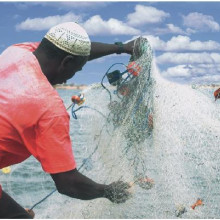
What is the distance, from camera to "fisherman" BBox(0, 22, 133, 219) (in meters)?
2.48

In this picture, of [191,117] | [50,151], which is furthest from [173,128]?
[50,151]

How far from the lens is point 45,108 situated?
2465 millimetres

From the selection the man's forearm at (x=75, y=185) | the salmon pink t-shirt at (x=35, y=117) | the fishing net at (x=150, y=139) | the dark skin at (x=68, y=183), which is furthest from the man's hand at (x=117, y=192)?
the salmon pink t-shirt at (x=35, y=117)

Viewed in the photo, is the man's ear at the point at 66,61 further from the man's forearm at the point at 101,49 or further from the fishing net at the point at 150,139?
the man's forearm at the point at 101,49

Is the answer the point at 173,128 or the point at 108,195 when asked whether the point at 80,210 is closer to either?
the point at 108,195

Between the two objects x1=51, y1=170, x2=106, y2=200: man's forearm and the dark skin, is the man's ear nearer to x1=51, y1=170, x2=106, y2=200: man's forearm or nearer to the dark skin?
the dark skin

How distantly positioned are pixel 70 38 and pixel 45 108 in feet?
1.87

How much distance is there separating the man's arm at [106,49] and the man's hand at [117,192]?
4.29 feet

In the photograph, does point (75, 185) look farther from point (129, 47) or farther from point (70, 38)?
point (129, 47)

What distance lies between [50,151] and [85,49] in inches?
29.6

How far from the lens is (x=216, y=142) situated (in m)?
3.66

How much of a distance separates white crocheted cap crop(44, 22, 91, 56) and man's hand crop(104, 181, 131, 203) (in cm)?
97

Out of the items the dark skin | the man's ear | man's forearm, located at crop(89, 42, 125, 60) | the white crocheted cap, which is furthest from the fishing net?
the man's ear

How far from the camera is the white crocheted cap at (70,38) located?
2742 mm
